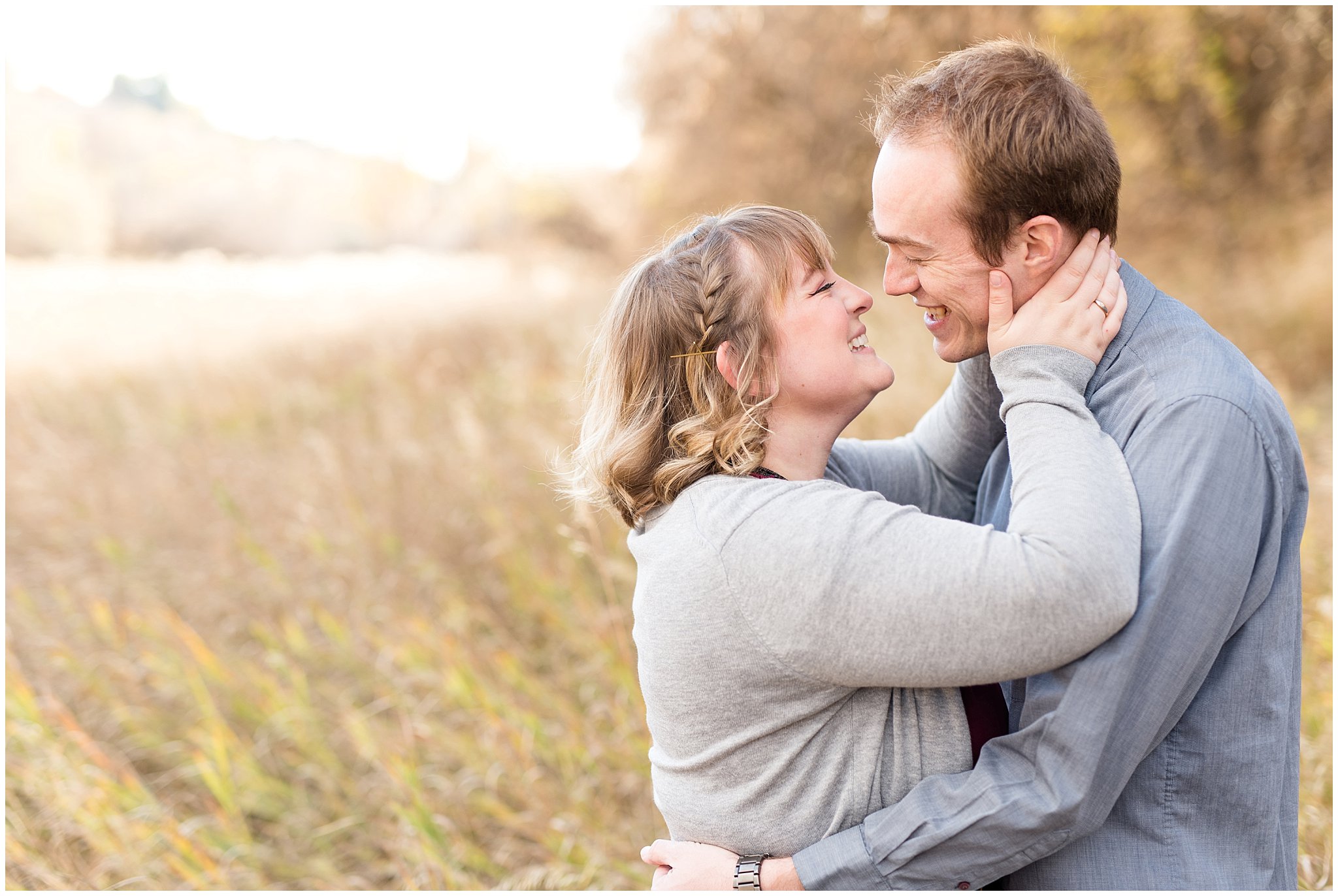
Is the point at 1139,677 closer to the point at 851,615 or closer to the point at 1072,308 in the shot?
the point at 851,615

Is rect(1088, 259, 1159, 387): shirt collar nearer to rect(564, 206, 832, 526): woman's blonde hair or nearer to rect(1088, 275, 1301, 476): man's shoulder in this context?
rect(1088, 275, 1301, 476): man's shoulder

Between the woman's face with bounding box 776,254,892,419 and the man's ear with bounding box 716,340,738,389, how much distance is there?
0.30ft

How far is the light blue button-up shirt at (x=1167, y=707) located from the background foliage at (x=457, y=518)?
4.43 feet

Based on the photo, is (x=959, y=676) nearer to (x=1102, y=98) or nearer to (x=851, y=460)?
(x=851, y=460)

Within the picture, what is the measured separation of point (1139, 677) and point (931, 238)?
83 cm

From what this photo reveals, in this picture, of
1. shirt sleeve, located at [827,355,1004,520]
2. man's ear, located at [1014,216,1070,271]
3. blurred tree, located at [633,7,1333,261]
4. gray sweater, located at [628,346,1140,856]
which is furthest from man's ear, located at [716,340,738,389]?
blurred tree, located at [633,7,1333,261]

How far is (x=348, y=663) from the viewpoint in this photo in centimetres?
421

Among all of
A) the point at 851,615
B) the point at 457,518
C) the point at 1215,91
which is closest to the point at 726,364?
the point at 851,615

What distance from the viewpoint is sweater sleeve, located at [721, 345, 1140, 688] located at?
1305 millimetres

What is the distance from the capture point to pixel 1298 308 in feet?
24.6

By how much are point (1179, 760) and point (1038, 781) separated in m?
0.26

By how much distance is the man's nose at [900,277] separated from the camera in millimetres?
1796

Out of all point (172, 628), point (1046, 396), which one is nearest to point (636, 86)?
point (172, 628)

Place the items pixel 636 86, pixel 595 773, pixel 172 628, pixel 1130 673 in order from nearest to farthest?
1. pixel 1130 673
2. pixel 595 773
3. pixel 172 628
4. pixel 636 86
